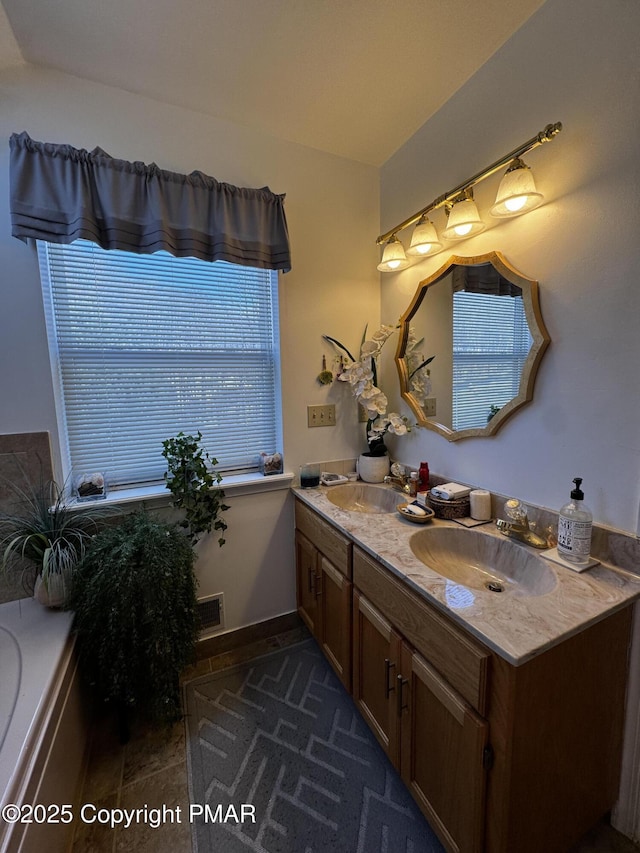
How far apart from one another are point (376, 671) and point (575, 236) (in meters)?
1.64

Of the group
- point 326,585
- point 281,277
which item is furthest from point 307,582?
point 281,277

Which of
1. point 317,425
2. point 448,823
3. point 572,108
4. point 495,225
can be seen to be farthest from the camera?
point 317,425

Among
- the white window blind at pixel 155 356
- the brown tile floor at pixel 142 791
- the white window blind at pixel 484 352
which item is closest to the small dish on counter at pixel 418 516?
the white window blind at pixel 484 352

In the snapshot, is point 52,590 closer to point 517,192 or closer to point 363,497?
point 363,497

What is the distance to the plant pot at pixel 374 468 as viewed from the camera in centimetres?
196

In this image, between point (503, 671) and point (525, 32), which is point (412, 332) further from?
point (503, 671)

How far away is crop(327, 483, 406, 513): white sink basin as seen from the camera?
5.99 ft

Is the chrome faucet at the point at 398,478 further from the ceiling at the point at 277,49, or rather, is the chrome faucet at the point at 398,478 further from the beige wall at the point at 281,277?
the ceiling at the point at 277,49

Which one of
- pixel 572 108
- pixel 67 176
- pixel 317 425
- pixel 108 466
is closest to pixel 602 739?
pixel 317 425

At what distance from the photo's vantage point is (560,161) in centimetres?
114

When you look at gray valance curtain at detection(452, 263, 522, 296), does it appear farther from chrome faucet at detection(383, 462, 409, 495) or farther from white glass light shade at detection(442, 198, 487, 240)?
chrome faucet at detection(383, 462, 409, 495)

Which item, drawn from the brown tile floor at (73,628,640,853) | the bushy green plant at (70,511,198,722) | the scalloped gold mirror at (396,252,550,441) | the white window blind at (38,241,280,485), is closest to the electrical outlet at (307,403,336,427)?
the white window blind at (38,241,280,485)

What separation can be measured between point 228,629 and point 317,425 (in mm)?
1214

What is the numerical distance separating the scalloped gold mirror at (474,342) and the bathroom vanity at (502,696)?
0.57 m
